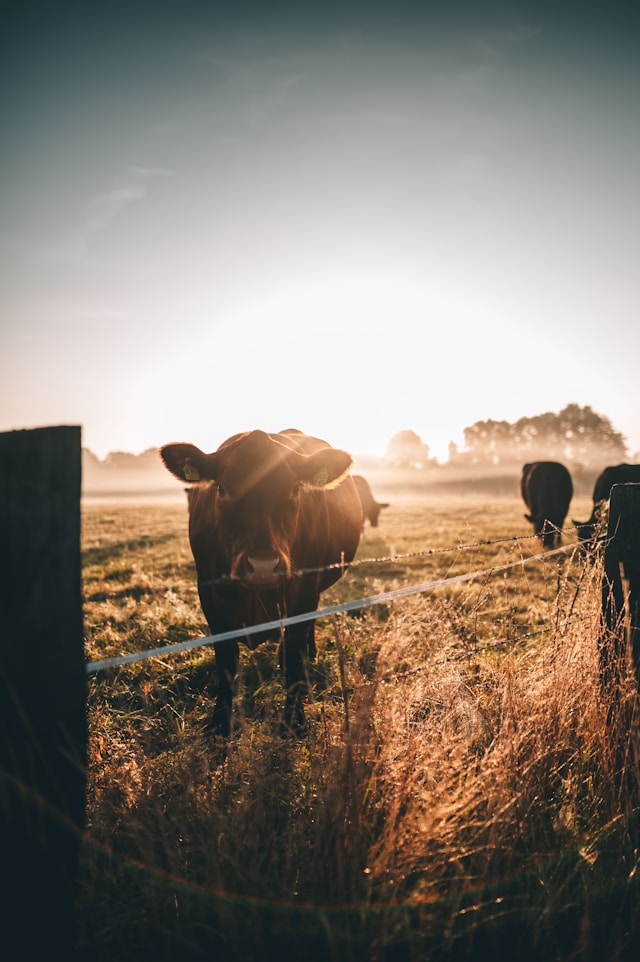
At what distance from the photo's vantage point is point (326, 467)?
13.8 feet

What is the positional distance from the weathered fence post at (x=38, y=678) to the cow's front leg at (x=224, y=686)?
1961 mm

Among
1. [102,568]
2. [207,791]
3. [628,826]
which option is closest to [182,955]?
[207,791]

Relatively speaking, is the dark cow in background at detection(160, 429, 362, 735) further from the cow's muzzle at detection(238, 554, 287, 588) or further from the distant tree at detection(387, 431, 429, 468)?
the distant tree at detection(387, 431, 429, 468)

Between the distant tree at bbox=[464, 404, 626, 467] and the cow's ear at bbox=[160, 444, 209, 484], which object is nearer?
the cow's ear at bbox=[160, 444, 209, 484]

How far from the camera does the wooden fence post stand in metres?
2.82

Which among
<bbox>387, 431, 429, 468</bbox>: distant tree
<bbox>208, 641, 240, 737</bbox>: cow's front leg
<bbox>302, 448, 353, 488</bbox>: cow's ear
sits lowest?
<bbox>208, 641, 240, 737</bbox>: cow's front leg

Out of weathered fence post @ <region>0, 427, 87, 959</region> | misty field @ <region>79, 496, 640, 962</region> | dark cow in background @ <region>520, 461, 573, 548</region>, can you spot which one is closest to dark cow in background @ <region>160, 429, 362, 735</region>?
misty field @ <region>79, 496, 640, 962</region>

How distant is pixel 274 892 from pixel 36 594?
1331 millimetres

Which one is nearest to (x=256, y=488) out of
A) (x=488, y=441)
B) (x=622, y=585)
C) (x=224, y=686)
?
(x=224, y=686)

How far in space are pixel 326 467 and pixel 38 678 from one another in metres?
2.80

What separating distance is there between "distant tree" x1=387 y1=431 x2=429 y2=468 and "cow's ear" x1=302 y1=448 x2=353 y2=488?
91.5 meters

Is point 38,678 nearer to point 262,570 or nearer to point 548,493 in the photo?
point 262,570

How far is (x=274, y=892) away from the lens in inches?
74.6

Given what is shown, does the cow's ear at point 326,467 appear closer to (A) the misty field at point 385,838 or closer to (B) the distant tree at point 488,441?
(A) the misty field at point 385,838
